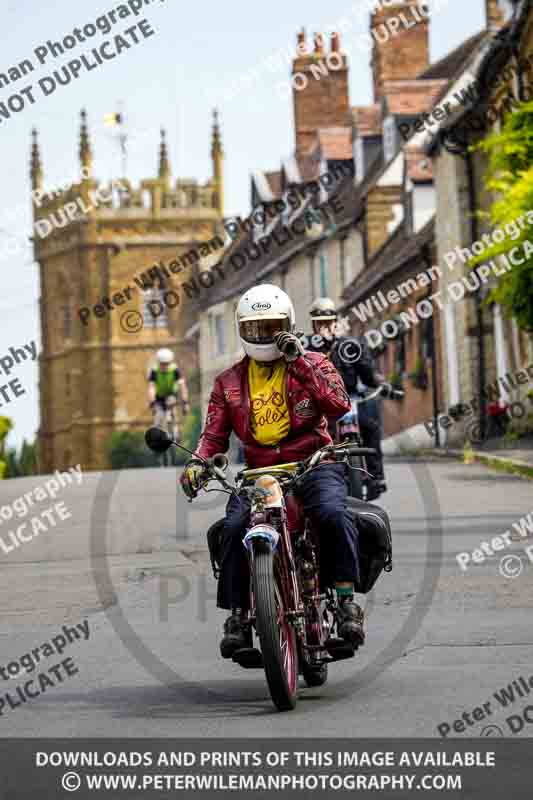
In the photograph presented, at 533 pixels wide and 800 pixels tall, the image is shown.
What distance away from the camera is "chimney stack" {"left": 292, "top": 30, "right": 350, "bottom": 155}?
2299 inches

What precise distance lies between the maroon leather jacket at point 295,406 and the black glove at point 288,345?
0.14m

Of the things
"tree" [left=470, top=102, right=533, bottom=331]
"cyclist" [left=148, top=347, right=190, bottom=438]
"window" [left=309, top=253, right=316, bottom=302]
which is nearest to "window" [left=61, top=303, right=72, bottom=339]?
"window" [left=309, top=253, right=316, bottom=302]

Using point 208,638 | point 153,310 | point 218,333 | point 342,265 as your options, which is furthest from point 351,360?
point 153,310

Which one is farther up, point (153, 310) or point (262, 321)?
point (153, 310)

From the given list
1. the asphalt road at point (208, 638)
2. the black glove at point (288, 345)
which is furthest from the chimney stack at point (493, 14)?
the black glove at point (288, 345)

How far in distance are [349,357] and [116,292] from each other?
287 feet

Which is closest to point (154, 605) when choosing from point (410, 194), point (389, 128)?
point (410, 194)

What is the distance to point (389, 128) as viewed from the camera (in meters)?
47.4

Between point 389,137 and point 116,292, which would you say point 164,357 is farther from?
point 116,292

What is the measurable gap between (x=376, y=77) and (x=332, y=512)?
153 feet

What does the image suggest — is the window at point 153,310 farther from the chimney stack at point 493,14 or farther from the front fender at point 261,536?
the front fender at point 261,536

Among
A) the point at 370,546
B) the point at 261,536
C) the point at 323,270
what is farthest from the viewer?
the point at 323,270

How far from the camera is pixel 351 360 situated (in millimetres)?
14203
